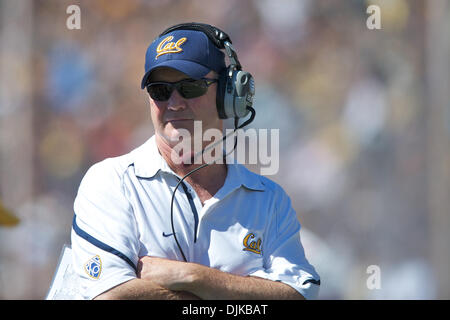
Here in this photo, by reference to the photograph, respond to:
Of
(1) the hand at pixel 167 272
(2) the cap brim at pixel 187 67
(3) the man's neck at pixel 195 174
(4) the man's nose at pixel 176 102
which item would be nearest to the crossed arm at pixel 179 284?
(1) the hand at pixel 167 272

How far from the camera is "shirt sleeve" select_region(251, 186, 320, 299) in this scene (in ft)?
7.14

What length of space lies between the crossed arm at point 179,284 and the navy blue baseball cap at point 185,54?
0.73 meters

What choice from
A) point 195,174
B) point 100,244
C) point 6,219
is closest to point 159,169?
point 195,174

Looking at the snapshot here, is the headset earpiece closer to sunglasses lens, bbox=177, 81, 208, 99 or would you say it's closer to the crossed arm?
sunglasses lens, bbox=177, 81, 208, 99

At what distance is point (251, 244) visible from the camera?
2195 millimetres

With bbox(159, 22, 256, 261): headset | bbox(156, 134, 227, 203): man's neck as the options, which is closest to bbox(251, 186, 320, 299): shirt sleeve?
bbox(156, 134, 227, 203): man's neck

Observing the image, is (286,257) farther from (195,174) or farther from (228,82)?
(228,82)

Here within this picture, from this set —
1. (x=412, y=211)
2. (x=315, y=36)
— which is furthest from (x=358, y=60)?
(x=412, y=211)

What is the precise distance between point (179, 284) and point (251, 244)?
354 mm

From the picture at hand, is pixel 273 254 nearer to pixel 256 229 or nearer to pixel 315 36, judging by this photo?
pixel 256 229

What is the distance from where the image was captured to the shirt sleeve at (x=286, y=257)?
2176 mm

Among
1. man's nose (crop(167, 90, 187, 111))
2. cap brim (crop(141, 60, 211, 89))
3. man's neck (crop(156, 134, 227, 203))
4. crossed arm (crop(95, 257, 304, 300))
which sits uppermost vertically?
cap brim (crop(141, 60, 211, 89))

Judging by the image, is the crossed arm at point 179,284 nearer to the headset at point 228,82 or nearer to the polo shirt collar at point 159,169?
the polo shirt collar at point 159,169
